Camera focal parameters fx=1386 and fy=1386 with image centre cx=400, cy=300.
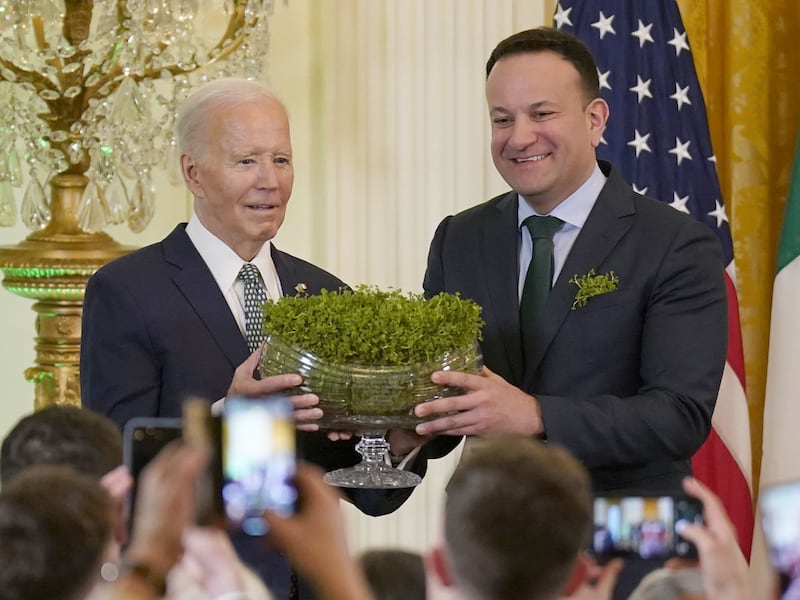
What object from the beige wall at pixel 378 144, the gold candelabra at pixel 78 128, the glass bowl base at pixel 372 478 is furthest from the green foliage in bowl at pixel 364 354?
the beige wall at pixel 378 144

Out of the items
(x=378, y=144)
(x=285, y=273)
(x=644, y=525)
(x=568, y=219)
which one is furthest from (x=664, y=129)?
(x=644, y=525)

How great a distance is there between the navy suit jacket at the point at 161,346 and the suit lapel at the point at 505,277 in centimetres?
27

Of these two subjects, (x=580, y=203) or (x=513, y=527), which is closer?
(x=513, y=527)

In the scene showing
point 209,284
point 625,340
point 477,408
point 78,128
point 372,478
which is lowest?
point 372,478

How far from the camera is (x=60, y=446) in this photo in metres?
1.45

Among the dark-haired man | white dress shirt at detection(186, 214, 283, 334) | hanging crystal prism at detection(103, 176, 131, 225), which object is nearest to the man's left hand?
the dark-haired man

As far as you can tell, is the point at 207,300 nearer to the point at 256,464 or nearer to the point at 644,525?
the point at 256,464

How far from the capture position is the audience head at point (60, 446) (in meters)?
1.44

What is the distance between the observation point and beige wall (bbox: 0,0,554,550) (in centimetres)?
421

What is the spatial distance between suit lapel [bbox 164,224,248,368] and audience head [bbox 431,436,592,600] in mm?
1199

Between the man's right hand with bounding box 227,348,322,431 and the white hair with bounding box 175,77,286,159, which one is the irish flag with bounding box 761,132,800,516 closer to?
the white hair with bounding box 175,77,286,159

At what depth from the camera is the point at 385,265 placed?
4348 mm

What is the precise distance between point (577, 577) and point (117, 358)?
127cm

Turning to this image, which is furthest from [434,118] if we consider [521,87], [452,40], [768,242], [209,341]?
[209,341]
